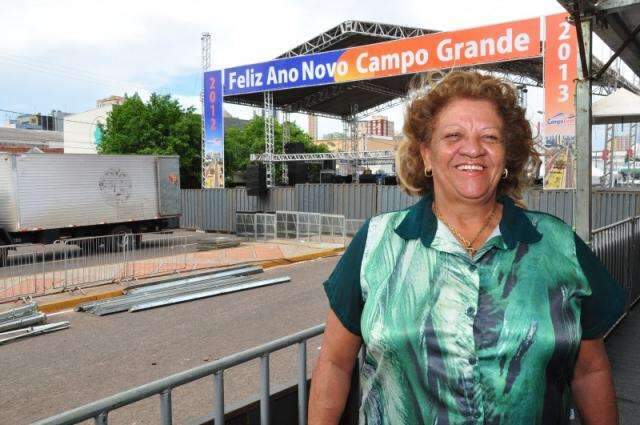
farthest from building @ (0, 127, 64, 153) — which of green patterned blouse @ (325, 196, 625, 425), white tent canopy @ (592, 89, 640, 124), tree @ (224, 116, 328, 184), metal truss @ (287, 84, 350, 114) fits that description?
green patterned blouse @ (325, 196, 625, 425)

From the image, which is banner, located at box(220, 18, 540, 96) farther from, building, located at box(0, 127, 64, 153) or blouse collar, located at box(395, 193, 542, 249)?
building, located at box(0, 127, 64, 153)

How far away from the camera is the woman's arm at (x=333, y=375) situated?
5.62ft

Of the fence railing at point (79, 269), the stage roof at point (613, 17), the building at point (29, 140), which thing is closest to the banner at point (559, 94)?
the stage roof at point (613, 17)

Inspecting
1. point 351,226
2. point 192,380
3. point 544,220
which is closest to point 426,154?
point 544,220

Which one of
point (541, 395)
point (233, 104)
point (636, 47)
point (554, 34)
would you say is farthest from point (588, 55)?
point (233, 104)

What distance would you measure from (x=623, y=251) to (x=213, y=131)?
2454 cm

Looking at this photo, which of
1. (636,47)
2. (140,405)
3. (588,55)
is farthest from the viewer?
(636,47)

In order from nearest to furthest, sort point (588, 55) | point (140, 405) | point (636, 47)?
1. point (588, 55)
2. point (140, 405)
3. point (636, 47)

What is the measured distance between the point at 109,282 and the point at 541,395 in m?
11.8

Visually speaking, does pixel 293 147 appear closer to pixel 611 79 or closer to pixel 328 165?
pixel 328 165

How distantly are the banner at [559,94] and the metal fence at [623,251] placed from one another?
1086cm

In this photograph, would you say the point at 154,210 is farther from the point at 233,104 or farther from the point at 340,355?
the point at 340,355

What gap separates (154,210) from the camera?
1952cm

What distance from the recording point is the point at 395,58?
22.8m
